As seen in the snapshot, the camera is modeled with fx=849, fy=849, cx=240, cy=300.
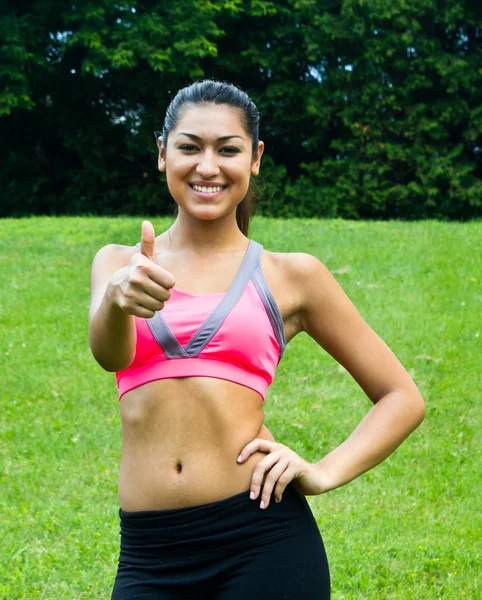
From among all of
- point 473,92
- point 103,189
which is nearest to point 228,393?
point 473,92

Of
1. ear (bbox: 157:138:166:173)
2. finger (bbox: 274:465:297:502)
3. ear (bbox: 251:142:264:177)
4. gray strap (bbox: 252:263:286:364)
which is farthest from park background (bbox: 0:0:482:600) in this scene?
finger (bbox: 274:465:297:502)

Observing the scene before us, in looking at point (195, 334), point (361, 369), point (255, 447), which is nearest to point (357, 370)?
point (361, 369)

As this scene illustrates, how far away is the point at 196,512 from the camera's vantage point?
77.3 inches

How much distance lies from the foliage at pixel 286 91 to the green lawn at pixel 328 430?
37.2ft

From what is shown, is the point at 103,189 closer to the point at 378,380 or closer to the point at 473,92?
the point at 473,92

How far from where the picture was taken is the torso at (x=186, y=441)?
199cm

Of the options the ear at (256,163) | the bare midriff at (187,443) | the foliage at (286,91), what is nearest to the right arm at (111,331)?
the bare midriff at (187,443)

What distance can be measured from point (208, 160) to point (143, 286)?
1.89ft

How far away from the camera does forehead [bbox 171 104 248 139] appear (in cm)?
218

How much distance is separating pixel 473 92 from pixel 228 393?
21.4 m

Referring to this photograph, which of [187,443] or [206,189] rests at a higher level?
[206,189]

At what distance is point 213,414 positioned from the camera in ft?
6.58

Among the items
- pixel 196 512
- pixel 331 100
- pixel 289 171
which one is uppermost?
pixel 331 100

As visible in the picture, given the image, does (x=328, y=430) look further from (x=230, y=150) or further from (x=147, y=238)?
(x=147, y=238)
